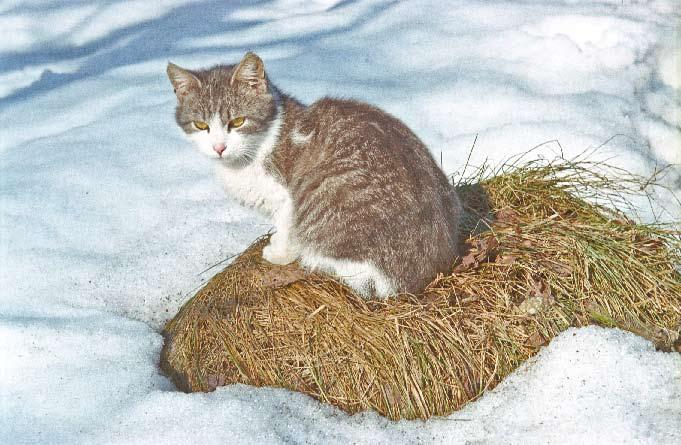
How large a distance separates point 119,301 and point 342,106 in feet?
4.80

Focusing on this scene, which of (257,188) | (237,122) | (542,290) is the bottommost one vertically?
(542,290)

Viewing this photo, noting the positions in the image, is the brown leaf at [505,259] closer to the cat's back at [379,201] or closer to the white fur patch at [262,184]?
the cat's back at [379,201]

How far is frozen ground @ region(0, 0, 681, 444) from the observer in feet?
9.59

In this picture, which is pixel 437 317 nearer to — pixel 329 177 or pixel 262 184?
pixel 329 177

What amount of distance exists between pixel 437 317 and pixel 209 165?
2409 millimetres

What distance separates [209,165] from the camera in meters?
5.05

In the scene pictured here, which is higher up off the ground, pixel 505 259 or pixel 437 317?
pixel 505 259

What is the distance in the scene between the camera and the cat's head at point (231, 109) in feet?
11.3

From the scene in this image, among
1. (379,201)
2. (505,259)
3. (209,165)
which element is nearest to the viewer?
(379,201)

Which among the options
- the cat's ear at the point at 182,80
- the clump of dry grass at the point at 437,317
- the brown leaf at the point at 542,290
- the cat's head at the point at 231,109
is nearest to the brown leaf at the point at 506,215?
the clump of dry grass at the point at 437,317

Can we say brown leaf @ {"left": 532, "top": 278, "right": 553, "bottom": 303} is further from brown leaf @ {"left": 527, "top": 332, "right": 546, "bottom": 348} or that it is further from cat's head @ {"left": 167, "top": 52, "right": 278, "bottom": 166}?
cat's head @ {"left": 167, "top": 52, "right": 278, "bottom": 166}

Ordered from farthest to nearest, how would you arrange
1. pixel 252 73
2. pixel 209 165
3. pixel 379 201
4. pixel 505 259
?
pixel 209 165 < pixel 252 73 < pixel 505 259 < pixel 379 201

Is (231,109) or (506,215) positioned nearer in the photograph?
(231,109)

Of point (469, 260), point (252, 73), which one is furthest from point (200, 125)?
point (469, 260)
